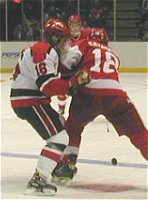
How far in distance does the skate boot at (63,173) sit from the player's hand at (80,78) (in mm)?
838

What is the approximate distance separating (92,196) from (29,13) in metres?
16.3

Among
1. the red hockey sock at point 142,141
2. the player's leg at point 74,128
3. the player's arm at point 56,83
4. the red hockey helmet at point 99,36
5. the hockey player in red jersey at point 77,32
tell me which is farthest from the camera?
the hockey player in red jersey at point 77,32

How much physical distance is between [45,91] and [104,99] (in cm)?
57

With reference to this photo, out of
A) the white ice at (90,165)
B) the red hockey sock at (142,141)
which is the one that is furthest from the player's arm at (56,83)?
the white ice at (90,165)

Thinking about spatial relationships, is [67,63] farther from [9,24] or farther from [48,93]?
[9,24]

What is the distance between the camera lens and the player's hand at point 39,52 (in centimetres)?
525

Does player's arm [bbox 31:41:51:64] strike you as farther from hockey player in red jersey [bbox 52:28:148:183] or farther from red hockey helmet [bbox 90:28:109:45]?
red hockey helmet [bbox 90:28:109:45]

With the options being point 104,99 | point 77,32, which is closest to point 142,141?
point 104,99

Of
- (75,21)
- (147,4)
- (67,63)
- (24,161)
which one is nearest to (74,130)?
(67,63)

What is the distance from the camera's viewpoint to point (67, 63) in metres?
5.69

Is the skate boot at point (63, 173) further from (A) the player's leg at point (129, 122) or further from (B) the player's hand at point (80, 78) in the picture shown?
(B) the player's hand at point (80, 78)

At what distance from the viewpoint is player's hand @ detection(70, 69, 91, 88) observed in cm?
531

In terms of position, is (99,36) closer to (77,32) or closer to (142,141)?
(142,141)

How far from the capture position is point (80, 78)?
5.31 m
